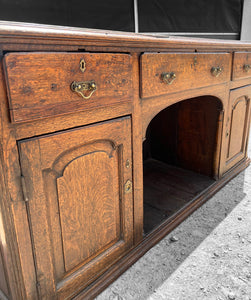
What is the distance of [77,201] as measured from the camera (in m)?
0.97

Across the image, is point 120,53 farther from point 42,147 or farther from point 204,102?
point 204,102

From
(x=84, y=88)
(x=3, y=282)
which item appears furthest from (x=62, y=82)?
(x=3, y=282)

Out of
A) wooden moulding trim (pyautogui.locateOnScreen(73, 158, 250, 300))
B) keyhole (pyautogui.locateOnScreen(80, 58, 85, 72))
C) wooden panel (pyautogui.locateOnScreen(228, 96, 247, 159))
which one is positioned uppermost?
keyhole (pyautogui.locateOnScreen(80, 58, 85, 72))

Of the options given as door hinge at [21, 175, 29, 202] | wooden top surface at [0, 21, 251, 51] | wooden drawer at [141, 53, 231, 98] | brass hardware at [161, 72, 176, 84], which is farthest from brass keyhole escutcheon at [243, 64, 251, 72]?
door hinge at [21, 175, 29, 202]

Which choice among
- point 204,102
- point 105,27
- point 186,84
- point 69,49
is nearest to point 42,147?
point 69,49

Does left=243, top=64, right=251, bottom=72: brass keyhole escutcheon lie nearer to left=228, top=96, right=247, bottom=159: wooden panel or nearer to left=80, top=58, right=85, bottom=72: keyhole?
left=228, top=96, right=247, bottom=159: wooden panel

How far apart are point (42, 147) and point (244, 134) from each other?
191cm

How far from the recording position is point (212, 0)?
130 inches

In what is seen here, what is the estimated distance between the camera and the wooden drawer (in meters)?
1.11

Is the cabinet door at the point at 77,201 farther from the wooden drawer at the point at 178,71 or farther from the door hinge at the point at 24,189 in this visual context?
the wooden drawer at the point at 178,71

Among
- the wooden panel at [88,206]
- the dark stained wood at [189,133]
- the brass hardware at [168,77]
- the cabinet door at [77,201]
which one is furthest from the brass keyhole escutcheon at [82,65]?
the dark stained wood at [189,133]

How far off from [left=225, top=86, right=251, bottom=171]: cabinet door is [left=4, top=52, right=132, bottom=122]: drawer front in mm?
1177

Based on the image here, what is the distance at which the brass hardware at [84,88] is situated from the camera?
0.84 m

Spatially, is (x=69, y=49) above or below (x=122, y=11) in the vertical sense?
below
